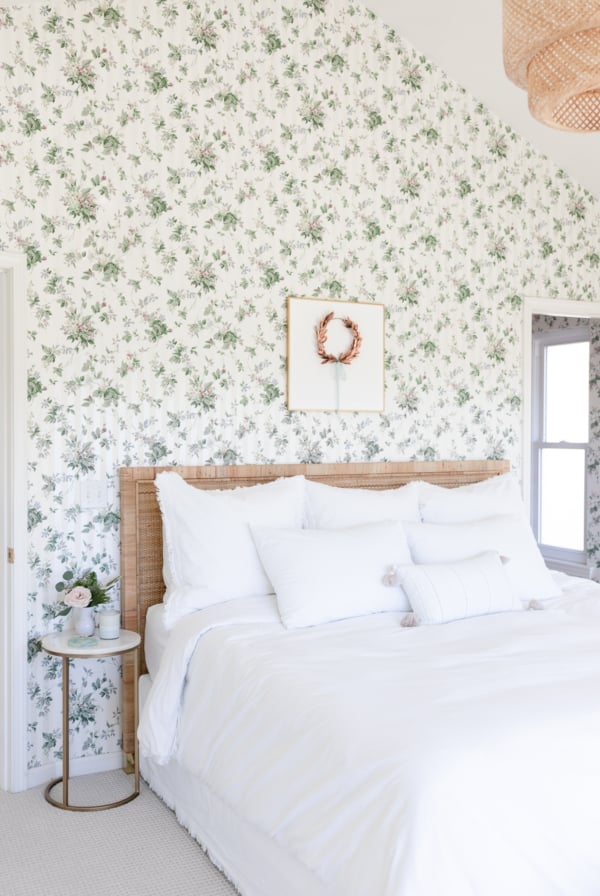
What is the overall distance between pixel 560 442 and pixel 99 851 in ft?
15.9

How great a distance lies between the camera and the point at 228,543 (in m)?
3.11

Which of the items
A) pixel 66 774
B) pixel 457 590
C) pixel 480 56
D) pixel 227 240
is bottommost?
pixel 66 774

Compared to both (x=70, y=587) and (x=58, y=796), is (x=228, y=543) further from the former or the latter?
(x=58, y=796)

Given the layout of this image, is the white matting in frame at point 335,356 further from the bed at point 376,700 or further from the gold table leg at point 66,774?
the gold table leg at point 66,774

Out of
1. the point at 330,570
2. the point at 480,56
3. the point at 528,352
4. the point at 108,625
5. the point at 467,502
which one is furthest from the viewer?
the point at 528,352

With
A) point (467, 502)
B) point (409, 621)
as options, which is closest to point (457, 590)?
point (409, 621)

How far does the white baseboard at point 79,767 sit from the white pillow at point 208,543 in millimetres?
755

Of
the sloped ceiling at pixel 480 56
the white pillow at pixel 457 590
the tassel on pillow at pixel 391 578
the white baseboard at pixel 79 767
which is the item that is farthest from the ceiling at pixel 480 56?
the white baseboard at pixel 79 767

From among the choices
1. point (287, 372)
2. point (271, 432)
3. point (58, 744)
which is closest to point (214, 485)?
point (271, 432)

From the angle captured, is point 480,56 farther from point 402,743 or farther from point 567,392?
point 402,743

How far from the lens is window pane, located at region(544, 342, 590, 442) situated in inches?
245

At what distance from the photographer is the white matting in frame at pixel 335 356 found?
12.1 feet

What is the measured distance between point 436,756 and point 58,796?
1.94 metres

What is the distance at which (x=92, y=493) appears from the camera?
3.27 m
